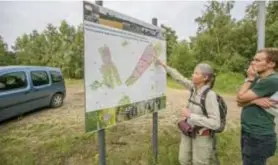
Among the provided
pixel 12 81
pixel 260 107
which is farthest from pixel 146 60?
pixel 12 81

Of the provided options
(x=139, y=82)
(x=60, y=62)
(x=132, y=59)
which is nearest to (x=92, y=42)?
(x=132, y=59)

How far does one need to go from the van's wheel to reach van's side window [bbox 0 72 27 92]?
153 cm

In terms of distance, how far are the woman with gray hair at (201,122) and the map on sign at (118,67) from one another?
699mm

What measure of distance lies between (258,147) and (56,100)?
301 inches

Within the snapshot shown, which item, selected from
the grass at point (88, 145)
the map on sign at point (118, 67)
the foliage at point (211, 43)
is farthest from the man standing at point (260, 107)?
the foliage at point (211, 43)

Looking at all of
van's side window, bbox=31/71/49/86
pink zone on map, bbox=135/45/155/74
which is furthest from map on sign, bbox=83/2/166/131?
van's side window, bbox=31/71/49/86

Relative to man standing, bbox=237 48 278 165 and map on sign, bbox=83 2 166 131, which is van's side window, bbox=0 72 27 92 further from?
man standing, bbox=237 48 278 165

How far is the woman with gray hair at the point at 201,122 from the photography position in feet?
9.48

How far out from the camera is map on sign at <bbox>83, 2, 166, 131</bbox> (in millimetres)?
2617

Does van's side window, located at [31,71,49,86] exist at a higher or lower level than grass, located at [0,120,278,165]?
higher

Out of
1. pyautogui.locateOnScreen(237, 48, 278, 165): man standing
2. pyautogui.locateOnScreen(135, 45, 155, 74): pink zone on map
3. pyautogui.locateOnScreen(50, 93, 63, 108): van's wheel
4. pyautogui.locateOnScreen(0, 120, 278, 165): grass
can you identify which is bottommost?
pyautogui.locateOnScreen(0, 120, 278, 165): grass

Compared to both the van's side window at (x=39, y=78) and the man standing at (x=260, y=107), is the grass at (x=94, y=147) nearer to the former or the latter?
the man standing at (x=260, y=107)

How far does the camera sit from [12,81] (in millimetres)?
7395

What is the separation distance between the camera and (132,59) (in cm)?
335
